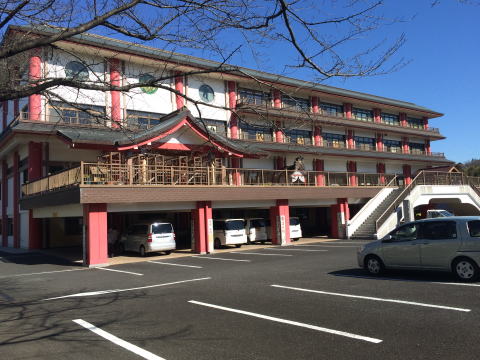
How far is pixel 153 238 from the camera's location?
65.1 ft

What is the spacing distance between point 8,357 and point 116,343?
140cm

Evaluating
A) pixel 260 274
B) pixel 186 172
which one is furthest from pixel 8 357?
pixel 186 172

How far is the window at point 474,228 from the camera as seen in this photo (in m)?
9.41

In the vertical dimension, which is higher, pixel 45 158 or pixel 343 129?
pixel 343 129

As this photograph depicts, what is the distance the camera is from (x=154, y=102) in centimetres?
2720

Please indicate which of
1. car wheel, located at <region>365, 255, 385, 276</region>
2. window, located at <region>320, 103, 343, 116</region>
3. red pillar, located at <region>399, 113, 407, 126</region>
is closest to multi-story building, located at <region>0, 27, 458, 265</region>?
window, located at <region>320, 103, 343, 116</region>

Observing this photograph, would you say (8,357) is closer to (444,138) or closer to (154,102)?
(154,102)

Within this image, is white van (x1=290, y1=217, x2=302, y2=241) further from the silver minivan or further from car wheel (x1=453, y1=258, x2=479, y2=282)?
car wheel (x1=453, y1=258, x2=479, y2=282)

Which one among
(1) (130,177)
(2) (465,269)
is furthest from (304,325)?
(1) (130,177)

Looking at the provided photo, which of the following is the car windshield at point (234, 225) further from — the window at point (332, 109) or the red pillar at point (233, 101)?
the window at point (332, 109)

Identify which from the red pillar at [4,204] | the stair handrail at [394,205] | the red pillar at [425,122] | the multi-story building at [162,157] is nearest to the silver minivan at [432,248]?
the multi-story building at [162,157]

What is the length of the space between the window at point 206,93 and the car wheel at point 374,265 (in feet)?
69.0

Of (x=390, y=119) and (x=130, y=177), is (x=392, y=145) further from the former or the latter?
(x=130, y=177)

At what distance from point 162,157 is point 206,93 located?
9.31m
